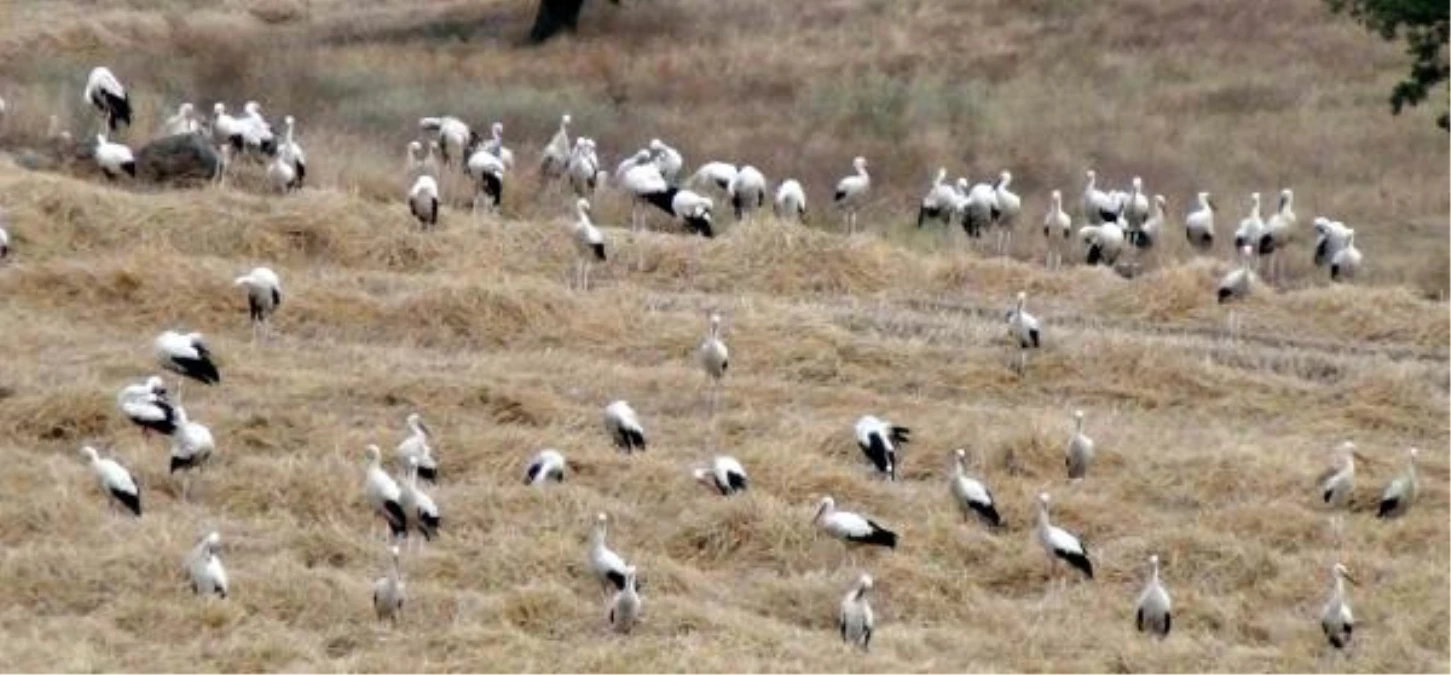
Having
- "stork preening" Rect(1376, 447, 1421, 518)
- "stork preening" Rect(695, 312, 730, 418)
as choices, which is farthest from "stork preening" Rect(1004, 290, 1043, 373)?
"stork preening" Rect(1376, 447, 1421, 518)

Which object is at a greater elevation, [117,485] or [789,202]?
[117,485]

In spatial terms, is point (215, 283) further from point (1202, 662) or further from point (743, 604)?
point (1202, 662)

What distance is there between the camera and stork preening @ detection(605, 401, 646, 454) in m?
16.4

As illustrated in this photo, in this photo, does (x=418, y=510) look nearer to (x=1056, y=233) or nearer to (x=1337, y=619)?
(x=1337, y=619)

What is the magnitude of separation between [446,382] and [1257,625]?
593 centimetres

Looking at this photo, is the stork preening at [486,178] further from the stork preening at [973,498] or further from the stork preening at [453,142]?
the stork preening at [973,498]

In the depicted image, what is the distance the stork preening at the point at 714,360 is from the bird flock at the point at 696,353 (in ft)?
0.06

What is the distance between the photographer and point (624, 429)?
16.4 metres

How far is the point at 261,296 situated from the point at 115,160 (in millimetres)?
5424

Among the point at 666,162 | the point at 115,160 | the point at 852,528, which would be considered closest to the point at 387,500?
the point at 852,528

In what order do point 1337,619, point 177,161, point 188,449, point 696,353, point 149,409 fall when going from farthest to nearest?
1. point 177,161
2. point 696,353
3. point 149,409
4. point 188,449
5. point 1337,619

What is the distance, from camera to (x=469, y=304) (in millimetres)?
19641

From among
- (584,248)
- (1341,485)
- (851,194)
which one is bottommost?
(851,194)

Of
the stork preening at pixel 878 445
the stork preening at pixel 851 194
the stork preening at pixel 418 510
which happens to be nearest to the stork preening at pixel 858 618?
the stork preening at pixel 418 510
